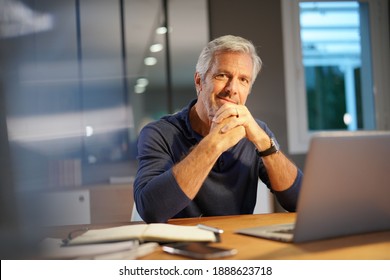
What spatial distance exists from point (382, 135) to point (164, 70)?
7.83 ft

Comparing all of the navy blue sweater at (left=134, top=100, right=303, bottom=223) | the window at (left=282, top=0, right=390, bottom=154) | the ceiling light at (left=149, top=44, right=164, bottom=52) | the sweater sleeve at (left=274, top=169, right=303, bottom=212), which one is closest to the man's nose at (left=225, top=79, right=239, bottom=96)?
the navy blue sweater at (left=134, top=100, right=303, bottom=223)

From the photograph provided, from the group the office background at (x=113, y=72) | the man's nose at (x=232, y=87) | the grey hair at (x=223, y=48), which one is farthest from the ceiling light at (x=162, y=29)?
the man's nose at (x=232, y=87)

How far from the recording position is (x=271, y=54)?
10.6ft

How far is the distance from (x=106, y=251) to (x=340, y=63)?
3.02m

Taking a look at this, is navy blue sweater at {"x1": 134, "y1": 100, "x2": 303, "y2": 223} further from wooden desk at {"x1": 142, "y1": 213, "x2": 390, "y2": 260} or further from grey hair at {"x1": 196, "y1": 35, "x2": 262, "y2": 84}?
wooden desk at {"x1": 142, "y1": 213, "x2": 390, "y2": 260}

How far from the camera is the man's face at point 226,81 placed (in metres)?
1.52

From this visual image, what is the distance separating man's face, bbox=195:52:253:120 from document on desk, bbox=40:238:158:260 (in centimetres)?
77

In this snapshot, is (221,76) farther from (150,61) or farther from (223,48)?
(150,61)

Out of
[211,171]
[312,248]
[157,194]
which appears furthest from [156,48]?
[312,248]

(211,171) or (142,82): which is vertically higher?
(142,82)

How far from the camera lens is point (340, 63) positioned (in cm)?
342

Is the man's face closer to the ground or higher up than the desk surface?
higher up

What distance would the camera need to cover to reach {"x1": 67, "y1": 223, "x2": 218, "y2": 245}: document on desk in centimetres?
82

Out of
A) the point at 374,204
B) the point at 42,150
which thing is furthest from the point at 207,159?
the point at 42,150
